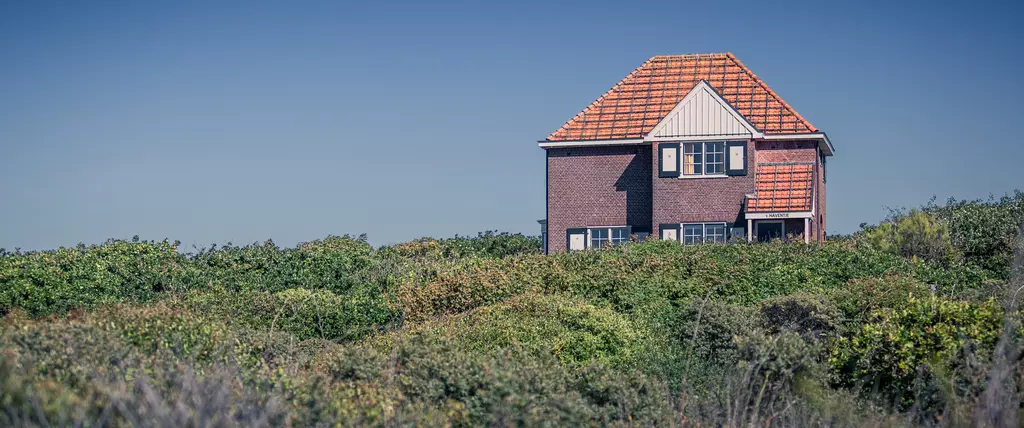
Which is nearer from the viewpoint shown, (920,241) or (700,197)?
(920,241)

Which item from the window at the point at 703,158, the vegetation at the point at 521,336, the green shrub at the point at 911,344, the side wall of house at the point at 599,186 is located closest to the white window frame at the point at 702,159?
the window at the point at 703,158

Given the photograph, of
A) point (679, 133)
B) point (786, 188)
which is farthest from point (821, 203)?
point (679, 133)

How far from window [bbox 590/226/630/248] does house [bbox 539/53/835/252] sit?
30 mm

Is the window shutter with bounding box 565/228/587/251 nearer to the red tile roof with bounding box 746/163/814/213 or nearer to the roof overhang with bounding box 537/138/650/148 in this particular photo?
the roof overhang with bounding box 537/138/650/148

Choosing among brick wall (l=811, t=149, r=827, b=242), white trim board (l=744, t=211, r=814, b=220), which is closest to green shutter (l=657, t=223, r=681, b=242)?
white trim board (l=744, t=211, r=814, b=220)

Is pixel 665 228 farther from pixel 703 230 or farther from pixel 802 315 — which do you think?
pixel 802 315

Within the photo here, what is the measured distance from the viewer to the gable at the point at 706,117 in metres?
28.0

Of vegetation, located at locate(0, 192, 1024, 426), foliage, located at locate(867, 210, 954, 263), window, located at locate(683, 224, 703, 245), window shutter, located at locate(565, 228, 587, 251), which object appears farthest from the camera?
window shutter, located at locate(565, 228, 587, 251)

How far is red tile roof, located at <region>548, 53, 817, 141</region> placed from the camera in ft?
95.5

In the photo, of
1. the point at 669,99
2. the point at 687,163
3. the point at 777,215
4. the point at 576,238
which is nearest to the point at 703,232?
the point at 687,163

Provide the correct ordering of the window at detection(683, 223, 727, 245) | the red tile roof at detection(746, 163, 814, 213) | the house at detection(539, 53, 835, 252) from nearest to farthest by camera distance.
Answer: the red tile roof at detection(746, 163, 814, 213) < the house at detection(539, 53, 835, 252) < the window at detection(683, 223, 727, 245)

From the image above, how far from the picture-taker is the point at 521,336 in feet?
48.5

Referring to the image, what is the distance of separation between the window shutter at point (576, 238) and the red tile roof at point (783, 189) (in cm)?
498

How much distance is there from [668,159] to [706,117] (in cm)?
160
